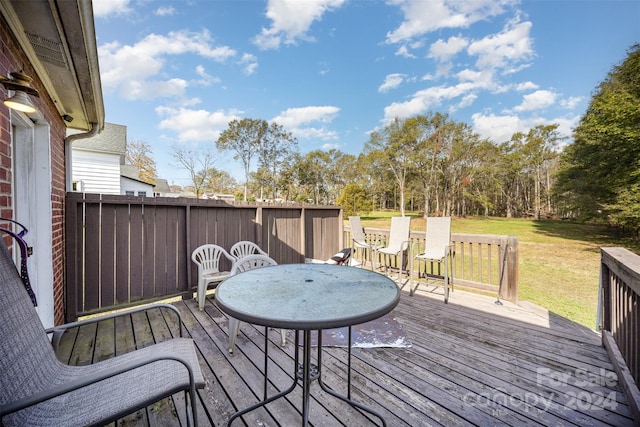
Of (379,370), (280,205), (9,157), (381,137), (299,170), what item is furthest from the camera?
(299,170)

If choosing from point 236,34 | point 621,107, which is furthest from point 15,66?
point 621,107

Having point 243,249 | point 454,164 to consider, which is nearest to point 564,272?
point 243,249

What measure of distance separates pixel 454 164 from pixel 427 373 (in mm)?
22827

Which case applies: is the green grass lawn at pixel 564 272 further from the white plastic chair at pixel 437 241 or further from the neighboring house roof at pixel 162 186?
the neighboring house roof at pixel 162 186

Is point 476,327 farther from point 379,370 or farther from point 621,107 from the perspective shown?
point 621,107

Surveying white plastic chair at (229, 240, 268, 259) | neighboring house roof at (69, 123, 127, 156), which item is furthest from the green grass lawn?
neighboring house roof at (69, 123, 127, 156)

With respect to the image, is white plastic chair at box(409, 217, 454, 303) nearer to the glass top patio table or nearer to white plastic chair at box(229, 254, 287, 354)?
white plastic chair at box(229, 254, 287, 354)

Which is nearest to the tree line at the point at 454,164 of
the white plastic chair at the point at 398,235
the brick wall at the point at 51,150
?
the white plastic chair at the point at 398,235

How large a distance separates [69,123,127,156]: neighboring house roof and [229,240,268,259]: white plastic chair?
10.2 meters

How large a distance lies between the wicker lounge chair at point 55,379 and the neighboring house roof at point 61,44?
120 centimetres

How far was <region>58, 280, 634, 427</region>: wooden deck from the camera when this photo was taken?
1.54m

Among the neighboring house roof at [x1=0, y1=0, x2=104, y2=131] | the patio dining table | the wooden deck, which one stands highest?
the neighboring house roof at [x1=0, y1=0, x2=104, y2=131]

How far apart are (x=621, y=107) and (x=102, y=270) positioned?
16284 mm

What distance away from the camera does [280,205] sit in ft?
15.6
